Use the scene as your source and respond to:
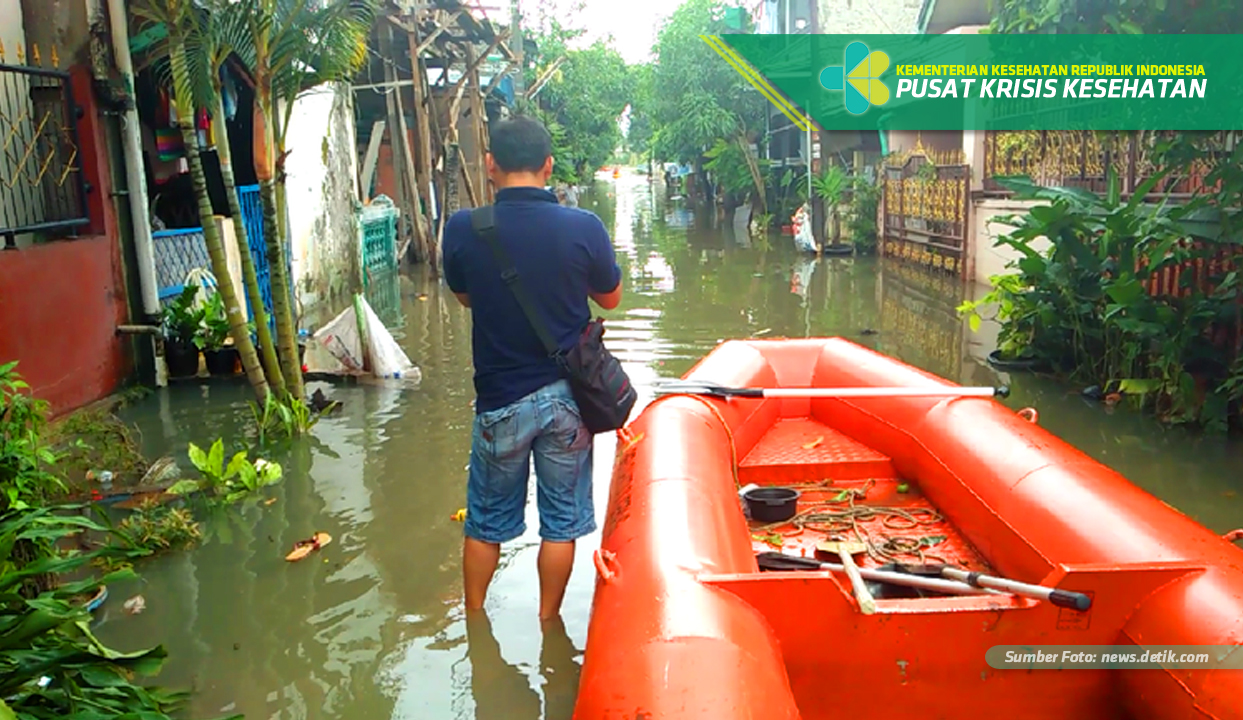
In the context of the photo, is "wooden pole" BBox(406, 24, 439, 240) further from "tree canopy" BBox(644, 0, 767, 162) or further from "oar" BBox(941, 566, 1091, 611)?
"oar" BBox(941, 566, 1091, 611)

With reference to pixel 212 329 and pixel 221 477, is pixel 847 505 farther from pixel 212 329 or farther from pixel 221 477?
pixel 212 329

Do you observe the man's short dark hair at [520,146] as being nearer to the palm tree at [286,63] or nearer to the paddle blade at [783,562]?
the paddle blade at [783,562]

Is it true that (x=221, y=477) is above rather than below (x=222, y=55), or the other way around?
below

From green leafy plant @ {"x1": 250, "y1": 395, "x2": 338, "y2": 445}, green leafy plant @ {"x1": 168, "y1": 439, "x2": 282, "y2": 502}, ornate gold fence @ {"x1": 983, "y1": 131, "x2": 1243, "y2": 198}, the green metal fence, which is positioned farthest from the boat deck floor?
the green metal fence

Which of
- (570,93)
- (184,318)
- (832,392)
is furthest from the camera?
(570,93)

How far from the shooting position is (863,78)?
730 inches

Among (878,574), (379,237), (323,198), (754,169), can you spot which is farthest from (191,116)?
(754,169)

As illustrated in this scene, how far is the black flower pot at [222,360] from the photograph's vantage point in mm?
7762

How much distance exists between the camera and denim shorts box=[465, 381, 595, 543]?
331 cm

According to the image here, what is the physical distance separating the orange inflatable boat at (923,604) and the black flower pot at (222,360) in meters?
4.91

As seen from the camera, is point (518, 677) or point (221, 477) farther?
point (221, 477)

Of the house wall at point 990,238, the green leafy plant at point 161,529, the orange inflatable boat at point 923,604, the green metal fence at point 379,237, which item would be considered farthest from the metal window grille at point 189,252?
the house wall at point 990,238

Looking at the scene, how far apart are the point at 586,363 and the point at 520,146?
29.0 inches

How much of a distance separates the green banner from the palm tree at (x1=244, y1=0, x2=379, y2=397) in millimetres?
4527
